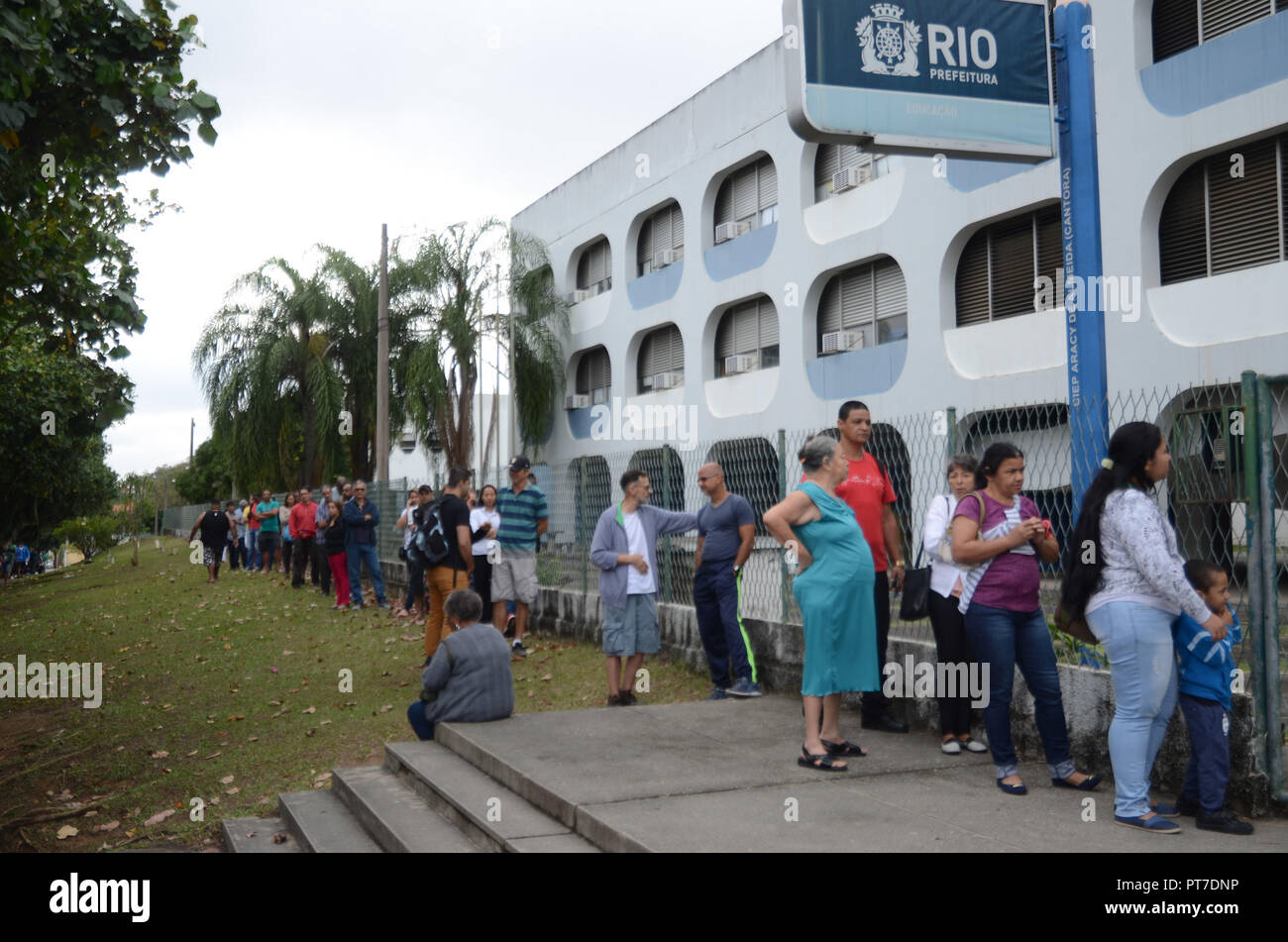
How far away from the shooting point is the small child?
4.84 m

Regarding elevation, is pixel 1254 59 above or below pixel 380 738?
above

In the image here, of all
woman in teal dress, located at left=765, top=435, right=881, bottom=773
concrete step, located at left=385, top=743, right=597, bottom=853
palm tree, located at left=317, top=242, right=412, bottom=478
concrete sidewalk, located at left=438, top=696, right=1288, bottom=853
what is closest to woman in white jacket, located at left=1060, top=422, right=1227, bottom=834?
concrete sidewalk, located at left=438, top=696, right=1288, bottom=853

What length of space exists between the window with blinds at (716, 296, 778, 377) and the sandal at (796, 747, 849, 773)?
18048 millimetres

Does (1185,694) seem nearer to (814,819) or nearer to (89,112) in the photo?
(814,819)

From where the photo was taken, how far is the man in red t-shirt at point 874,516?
6.83 m

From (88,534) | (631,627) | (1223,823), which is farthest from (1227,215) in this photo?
(88,534)

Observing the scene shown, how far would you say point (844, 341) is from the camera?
70.3ft

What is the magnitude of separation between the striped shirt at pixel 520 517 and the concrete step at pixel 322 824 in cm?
457

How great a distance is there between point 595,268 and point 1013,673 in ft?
84.4

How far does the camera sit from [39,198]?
26.0 ft

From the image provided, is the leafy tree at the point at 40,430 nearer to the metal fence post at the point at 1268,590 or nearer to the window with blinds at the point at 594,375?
the window with blinds at the point at 594,375

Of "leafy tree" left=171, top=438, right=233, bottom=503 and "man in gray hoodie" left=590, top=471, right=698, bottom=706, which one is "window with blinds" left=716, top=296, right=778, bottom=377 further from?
"leafy tree" left=171, top=438, right=233, bottom=503
